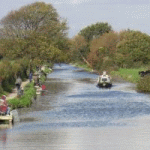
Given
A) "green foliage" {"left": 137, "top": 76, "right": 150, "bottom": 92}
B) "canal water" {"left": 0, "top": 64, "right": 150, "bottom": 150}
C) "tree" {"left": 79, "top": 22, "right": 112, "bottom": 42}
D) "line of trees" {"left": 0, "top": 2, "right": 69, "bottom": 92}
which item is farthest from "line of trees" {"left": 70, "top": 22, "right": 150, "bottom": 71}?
"canal water" {"left": 0, "top": 64, "right": 150, "bottom": 150}

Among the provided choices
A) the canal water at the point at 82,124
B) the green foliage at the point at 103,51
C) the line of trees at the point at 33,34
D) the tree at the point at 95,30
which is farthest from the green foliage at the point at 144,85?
the tree at the point at 95,30

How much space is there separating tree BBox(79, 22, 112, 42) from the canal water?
100m

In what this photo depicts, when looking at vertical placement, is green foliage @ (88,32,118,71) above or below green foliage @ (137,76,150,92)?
above

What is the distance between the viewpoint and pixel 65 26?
328 feet

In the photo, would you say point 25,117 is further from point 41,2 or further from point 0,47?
point 41,2

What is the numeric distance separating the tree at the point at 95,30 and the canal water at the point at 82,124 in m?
100

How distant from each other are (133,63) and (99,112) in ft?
174

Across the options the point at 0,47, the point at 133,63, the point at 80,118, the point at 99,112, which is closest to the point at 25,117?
the point at 80,118

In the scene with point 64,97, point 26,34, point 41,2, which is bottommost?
point 64,97

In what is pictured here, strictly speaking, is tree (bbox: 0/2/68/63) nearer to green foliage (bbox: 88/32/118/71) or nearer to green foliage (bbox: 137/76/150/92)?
green foliage (bbox: 88/32/118/71)

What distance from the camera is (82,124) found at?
88.9 ft

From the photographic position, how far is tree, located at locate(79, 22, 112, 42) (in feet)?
474

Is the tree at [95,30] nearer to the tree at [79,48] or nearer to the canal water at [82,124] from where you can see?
the tree at [79,48]

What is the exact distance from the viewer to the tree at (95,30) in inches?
5684
